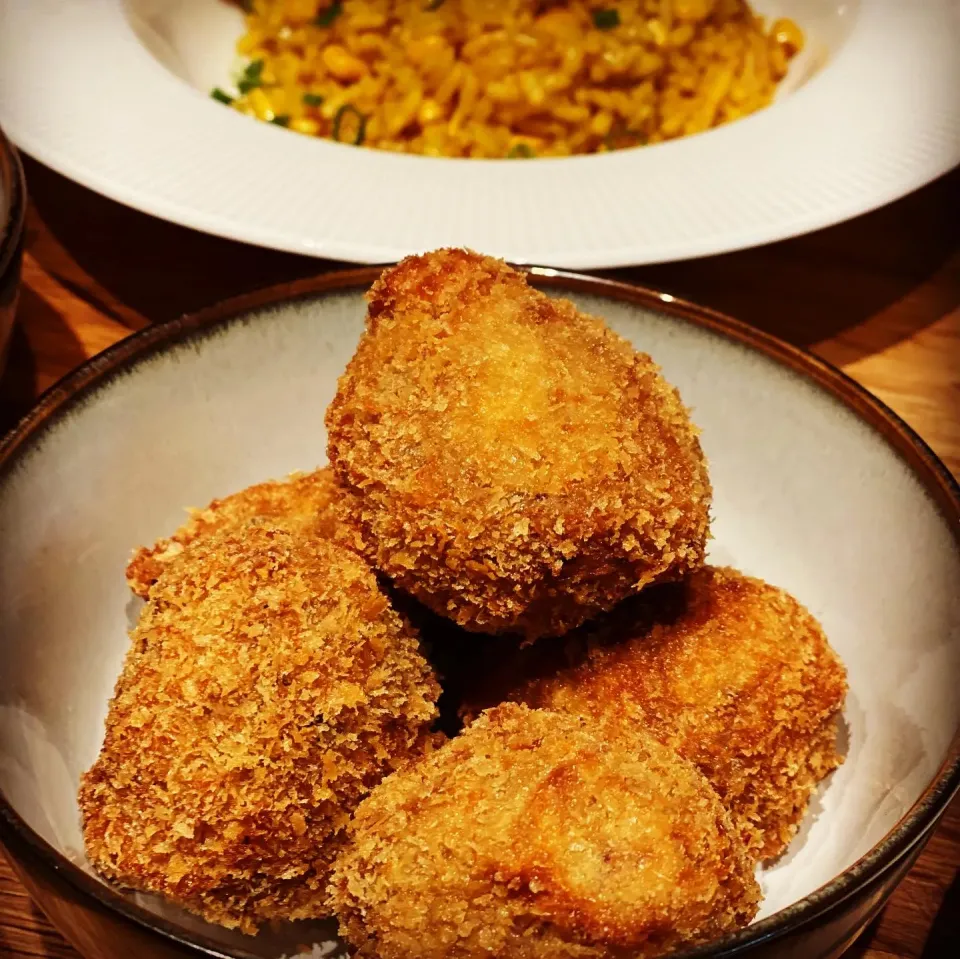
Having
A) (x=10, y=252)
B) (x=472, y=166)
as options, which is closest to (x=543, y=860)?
(x=10, y=252)

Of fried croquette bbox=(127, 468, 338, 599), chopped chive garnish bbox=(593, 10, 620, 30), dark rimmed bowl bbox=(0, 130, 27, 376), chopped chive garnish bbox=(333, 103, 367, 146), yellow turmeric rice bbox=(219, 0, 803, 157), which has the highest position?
chopped chive garnish bbox=(593, 10, 620, 30)

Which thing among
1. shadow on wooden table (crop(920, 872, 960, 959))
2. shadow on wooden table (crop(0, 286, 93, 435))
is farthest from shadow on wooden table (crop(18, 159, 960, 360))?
shadow on wooden table (crop(920, 872, 960, 959))

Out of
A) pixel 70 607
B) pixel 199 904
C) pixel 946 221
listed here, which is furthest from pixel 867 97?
pixel 199 904

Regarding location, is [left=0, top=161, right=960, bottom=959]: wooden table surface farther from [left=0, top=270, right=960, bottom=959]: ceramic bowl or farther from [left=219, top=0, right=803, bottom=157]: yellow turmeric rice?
[left=219, top=0, right=803, bottom=157]: yellow turmeric rice

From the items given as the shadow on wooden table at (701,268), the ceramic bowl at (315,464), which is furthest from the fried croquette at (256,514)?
the shadow on wooden table at (701,268)

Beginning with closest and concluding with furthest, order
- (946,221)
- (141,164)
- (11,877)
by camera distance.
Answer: (11,877) → (141,164) → (946,221)

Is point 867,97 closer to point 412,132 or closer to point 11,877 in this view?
point 412,132

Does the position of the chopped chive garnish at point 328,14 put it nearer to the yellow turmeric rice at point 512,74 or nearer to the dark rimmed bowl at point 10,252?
the yellow turmeric rice at point 512,74
